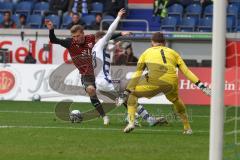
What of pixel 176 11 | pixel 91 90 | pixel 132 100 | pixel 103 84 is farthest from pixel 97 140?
pixel 176 11

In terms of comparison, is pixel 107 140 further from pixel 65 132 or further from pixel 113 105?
pixel 113 105

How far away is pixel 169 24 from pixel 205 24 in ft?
4.41

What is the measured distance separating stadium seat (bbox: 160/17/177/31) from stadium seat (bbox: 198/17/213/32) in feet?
3.06

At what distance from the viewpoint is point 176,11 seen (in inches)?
1195

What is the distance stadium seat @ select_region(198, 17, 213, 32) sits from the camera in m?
29.1

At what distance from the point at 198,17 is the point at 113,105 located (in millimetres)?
9251

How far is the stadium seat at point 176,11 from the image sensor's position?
3002cm

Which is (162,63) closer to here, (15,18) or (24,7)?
(15,18)

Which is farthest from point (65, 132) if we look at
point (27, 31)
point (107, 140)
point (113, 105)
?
point (27, 31)

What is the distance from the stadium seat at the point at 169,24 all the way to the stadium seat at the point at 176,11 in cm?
29

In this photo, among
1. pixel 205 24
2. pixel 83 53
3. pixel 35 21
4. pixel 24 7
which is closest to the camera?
pixel 83 53

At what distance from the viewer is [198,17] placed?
97.6 feet

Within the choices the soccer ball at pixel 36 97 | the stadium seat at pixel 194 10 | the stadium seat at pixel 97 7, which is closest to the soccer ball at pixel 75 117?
the soccer ball at pixel 36 97

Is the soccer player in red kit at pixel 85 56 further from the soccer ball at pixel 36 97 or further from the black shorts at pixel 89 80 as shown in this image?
the soccer ball at pixel 36 97
